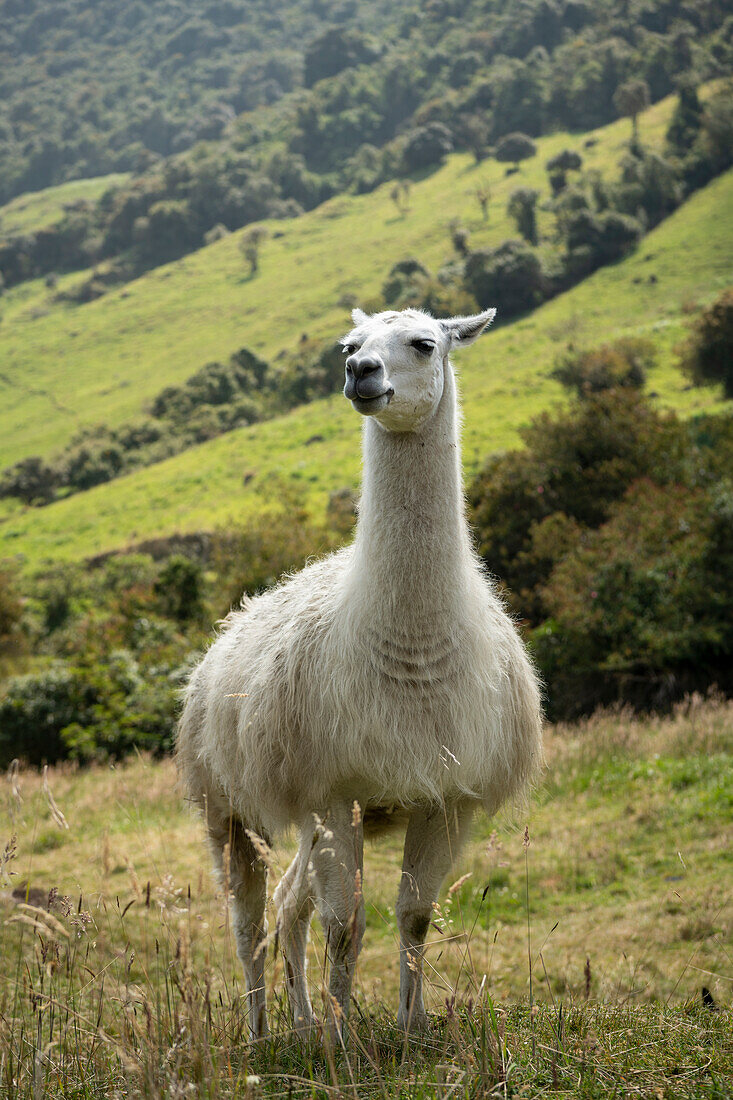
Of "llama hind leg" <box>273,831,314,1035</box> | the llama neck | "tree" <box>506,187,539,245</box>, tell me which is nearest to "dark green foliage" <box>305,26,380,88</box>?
"tree" <box>506,187,539,245</box>

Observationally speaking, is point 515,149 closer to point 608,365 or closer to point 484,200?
point 484,200

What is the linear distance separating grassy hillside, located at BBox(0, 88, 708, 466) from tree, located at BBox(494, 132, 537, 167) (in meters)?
1.29

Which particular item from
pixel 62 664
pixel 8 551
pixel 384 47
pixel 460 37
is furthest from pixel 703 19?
pixel 62 664

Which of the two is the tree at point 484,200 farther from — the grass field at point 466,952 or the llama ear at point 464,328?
the llama ear at point 464,328

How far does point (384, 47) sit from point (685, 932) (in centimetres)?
18073

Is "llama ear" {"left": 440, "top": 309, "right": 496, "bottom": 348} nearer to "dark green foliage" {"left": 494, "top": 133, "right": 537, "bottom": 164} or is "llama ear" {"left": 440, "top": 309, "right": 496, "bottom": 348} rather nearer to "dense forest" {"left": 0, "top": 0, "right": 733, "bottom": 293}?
"dense forest" {"left": 0, "top": 0, "right": 733, "bottom": 293}

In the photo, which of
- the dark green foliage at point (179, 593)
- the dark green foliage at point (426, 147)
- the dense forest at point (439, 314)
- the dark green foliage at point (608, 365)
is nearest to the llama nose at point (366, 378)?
the dense forest at point (439, 314)

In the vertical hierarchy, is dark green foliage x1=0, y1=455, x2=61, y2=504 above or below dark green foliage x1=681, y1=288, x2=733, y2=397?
below

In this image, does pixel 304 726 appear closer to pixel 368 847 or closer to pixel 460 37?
pixel 368 847

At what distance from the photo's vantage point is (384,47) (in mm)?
161875

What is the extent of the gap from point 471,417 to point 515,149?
64.5 meters

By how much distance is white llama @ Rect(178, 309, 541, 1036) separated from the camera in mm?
3777

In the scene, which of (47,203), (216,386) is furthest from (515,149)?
(47,203)

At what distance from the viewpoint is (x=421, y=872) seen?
403 centimetres
